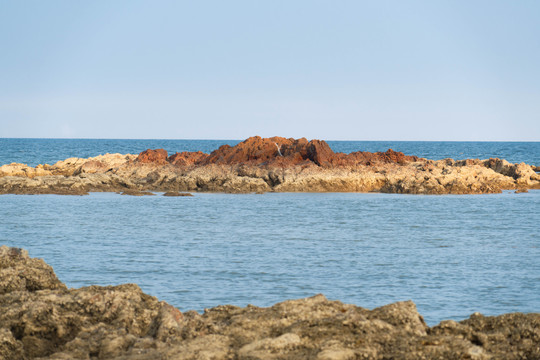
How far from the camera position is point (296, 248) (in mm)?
17375

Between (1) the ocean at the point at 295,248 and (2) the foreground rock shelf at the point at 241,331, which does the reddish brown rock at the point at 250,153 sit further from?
(2) the foreground rock shelf at the point at 241,331

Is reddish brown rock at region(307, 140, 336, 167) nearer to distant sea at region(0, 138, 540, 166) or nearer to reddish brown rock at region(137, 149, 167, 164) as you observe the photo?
reddish brown rock at region(137, 149, 167, 164)

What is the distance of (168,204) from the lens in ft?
98.4

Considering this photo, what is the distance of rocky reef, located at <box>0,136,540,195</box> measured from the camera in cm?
3591

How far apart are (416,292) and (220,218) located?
43.3ft

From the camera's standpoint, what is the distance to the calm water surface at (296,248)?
39.7 ft

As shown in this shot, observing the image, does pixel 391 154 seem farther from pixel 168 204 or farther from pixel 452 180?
pixel 168 204

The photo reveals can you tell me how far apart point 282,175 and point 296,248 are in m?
19.3

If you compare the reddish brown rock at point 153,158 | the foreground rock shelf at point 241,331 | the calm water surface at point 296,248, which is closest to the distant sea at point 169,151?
the reddish brown rock at point 153,158

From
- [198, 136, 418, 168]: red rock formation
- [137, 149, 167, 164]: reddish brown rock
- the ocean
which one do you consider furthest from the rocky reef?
the ocean

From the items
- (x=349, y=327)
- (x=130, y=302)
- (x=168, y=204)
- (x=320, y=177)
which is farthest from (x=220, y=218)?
(x=349, y=327)

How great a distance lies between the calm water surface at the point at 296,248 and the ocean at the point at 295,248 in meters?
0.04

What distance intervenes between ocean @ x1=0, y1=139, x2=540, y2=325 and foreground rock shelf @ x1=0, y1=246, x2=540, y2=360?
12.9 feet

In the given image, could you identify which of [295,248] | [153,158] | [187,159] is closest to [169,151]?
[153,158]
